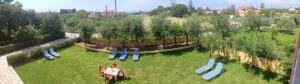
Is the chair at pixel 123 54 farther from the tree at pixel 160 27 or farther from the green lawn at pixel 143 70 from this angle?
the tree at pixel 160 27

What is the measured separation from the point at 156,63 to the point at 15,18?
20730 mm

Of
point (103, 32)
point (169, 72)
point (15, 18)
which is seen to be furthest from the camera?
point (15, 18)

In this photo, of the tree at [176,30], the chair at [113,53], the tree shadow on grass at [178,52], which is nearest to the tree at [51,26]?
the chair at [113,53]

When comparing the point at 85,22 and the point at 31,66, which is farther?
the point at 85,22

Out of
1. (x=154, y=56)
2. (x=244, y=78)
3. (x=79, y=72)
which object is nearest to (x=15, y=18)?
(x=79, y=72)

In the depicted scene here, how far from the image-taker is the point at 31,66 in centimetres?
2903

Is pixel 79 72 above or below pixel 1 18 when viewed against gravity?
below

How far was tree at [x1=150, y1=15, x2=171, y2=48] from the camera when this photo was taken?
32.6 metres

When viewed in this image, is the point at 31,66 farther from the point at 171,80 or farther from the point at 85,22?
the point at 171,80

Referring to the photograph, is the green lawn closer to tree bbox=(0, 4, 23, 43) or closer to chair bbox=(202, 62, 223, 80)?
chair bbox=(202, 62, 223, 80)

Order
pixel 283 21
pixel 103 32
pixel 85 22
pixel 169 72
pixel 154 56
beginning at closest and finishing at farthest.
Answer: pixel 169 72 < pixel 154 56 < pixel 103 32 < pixel 85 22 < pixel 283 21

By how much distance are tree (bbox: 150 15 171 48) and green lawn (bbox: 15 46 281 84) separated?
229cm

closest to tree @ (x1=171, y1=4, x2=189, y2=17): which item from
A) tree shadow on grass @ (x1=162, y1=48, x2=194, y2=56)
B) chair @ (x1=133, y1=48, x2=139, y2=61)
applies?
tree shadow on grass @ (x1=162, y1=48, x2=194, y2=56)

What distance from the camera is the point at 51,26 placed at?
136 feet
